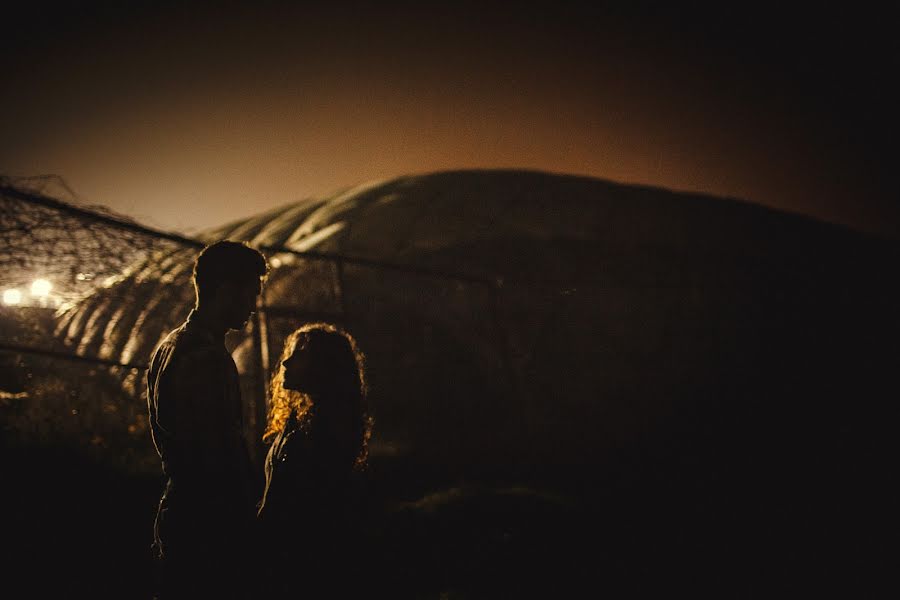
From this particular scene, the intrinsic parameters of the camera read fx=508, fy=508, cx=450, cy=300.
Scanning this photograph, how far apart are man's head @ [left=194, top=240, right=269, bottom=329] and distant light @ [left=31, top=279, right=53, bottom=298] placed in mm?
2932

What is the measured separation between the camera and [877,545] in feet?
15.0

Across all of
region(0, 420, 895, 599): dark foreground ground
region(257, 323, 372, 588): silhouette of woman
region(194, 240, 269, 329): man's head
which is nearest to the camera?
region(194, 240, 269, 329): man's head

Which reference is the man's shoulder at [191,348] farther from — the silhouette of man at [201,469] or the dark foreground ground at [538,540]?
the dark foreground ground at [538,540]

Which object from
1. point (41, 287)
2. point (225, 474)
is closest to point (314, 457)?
point (225, 474)

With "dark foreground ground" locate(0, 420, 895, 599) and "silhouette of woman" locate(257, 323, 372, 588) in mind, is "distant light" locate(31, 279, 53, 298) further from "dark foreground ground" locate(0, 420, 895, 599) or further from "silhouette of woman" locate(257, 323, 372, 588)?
"silhouette of woman" locate(257, 323, 372, 588)

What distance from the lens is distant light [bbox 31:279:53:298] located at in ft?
12.5

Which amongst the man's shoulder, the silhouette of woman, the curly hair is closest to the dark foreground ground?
the silhouette of woman

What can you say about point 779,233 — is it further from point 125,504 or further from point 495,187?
point 125,504

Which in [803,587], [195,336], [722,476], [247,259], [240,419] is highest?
[247,259]

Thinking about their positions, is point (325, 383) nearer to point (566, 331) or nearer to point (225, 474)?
point (225, 474)

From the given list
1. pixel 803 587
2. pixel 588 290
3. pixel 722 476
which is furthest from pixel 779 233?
pixel 803 587

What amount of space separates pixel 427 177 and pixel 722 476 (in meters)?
9.45

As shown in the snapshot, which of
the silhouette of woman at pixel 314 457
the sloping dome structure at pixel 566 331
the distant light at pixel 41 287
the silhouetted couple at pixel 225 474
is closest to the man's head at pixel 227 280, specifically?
the silhouetted couple at pixel 225 474

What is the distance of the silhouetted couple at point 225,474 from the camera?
1547 millimetres
